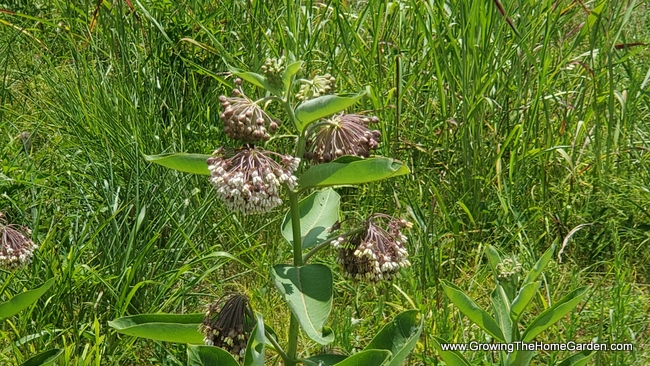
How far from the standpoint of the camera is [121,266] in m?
2.50

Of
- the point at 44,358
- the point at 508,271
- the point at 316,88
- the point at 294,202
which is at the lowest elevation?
the point at 44,358

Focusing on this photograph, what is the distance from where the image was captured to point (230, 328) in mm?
1657

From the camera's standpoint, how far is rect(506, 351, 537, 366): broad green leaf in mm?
1784

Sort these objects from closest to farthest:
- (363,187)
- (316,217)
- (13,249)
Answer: (316,217), (13,249), (363,187)

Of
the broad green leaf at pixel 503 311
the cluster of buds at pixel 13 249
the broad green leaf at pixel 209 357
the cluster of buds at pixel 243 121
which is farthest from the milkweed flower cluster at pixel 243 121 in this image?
the cluster of buds at pixel 13 249

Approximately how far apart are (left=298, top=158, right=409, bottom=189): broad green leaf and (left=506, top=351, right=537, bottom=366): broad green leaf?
512mm

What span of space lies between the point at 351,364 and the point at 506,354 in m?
0.45

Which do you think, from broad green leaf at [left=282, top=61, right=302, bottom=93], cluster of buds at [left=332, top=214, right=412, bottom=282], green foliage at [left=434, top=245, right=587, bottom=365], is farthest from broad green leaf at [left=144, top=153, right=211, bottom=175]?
green foliage at [left=434, top=245, right=587, bottom=365]

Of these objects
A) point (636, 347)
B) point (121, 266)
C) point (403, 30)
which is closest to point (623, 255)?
point (636, 347)

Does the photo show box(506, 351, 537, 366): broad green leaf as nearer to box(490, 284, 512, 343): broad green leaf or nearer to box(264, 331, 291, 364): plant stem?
box(490, 284, 512, 343): broad green leaf

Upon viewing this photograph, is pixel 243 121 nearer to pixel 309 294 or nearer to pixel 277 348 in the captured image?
pixel 309 294

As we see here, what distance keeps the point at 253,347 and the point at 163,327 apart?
0.98ft

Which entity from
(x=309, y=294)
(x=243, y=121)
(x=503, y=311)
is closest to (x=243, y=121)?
(x=243, y=121)

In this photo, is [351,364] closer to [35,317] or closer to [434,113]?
[35,317]
